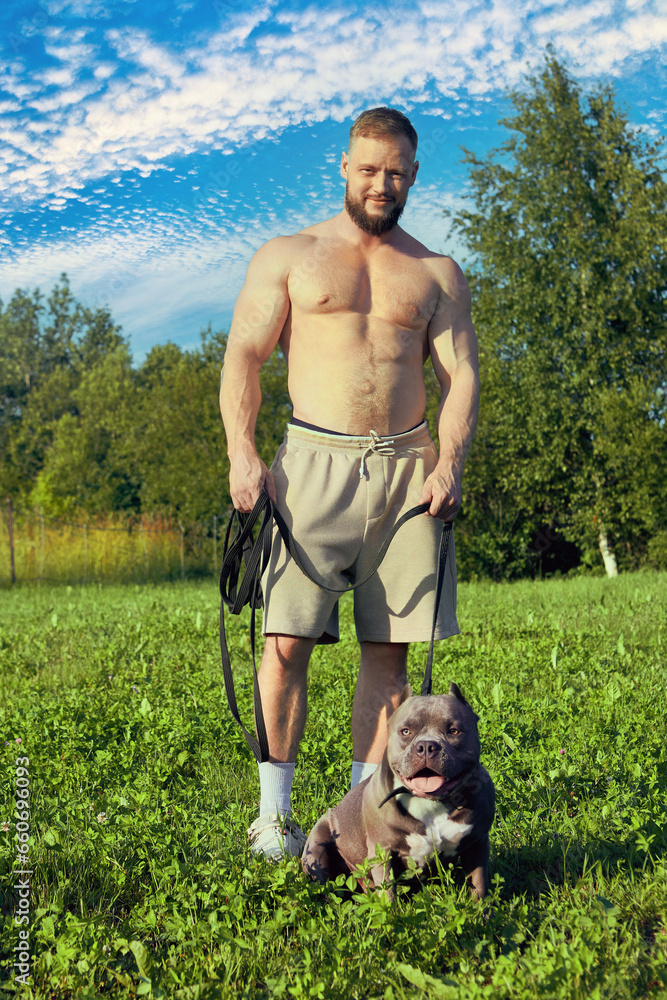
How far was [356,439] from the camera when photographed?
9.59 ft

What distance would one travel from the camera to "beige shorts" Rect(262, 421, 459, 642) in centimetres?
286

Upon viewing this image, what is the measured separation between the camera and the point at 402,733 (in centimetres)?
223

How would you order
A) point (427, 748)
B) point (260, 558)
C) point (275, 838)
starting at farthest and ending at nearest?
point (260, 558) → point (275, 838) → point (427, 748)

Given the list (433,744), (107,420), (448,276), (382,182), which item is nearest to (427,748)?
(433,744)

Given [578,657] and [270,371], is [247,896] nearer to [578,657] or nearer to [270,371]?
[578,657]

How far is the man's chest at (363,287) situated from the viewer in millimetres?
2949

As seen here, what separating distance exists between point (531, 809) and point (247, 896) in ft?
3.93

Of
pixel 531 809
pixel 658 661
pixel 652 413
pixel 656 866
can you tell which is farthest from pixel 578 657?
pixel 652 413

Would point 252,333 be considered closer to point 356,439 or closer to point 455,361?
point 356,439

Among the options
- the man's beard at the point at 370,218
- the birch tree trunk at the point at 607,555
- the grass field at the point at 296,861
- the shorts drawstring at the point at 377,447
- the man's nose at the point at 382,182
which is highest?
the man's nose at the point at 382,182

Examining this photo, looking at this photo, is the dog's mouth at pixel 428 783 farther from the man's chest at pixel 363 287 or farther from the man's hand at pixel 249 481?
the man's chest at pixel 363 287

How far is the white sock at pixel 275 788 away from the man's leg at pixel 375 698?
0.26 m

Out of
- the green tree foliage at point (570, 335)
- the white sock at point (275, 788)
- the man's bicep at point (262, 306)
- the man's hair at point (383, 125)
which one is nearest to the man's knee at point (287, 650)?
the white sock at point (275, 788)

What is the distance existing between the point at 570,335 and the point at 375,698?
17.2 meters
